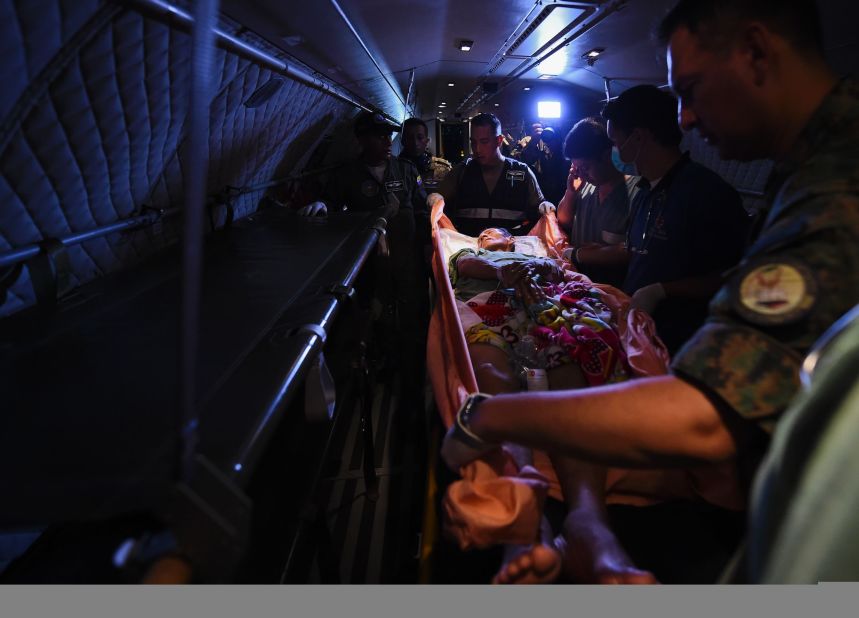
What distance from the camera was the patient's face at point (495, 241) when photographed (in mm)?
2994

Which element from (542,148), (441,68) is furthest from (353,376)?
(441,68)

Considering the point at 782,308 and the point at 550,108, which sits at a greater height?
the point at 550,108

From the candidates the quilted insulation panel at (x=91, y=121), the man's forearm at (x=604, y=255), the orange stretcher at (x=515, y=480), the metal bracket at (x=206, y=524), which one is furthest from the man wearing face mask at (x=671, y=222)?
the quilted insulation panel at (x=91, y=121)

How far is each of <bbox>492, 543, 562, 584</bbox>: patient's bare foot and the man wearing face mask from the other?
1.19 m

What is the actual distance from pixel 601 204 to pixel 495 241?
740mm

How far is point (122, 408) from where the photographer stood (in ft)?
2.96

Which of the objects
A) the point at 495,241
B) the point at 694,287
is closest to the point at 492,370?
the point at 694,287

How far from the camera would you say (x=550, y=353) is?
1.70 metres

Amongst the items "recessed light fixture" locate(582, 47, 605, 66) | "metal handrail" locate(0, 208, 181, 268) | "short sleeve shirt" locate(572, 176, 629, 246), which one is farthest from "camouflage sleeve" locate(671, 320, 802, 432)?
"recessed light fixture" locate(582, 47, 605, 66)

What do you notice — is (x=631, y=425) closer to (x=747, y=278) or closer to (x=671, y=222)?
(x=747, y=278)

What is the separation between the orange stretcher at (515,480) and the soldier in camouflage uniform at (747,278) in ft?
0.35

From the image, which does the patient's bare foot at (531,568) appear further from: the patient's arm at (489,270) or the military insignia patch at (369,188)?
the military insignia patch at (369,188)

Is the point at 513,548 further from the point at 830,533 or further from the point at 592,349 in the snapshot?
the point at 592,349

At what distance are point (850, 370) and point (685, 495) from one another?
3.32ft
